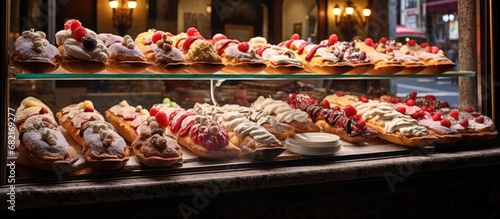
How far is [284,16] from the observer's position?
371 centimetres

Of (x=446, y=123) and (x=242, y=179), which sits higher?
(x=446, y=123)

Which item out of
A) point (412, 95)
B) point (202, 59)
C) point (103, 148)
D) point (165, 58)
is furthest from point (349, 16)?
point (103, 148)

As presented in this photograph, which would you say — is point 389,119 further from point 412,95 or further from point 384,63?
point 412,95

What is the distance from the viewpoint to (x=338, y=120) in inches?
128

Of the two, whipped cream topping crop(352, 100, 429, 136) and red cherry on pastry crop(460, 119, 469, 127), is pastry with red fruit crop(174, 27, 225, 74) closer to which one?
whipped cream topping crop(352, 100, 429, 136)

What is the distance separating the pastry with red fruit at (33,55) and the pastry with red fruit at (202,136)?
25.6 inches

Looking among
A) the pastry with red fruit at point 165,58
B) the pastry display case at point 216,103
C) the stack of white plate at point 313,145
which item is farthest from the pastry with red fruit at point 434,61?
the pastry with red fruit at point 165,58

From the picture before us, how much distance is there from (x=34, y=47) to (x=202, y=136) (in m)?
0.90

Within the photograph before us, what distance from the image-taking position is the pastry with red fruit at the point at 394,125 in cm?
307

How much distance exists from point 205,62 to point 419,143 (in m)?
1.35

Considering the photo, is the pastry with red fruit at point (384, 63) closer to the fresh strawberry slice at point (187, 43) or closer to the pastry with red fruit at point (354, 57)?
the pastry with red fruit at point (354, 57)

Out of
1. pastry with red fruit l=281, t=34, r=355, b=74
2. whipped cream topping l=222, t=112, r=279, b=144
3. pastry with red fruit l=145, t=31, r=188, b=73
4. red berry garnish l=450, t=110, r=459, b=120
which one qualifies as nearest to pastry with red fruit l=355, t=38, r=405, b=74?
pastry with red fruit l=281, t=34, r=355, b=74

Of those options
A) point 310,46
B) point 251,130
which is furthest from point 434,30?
point 251,130

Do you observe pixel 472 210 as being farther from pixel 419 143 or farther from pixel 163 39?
pixel 163 39
